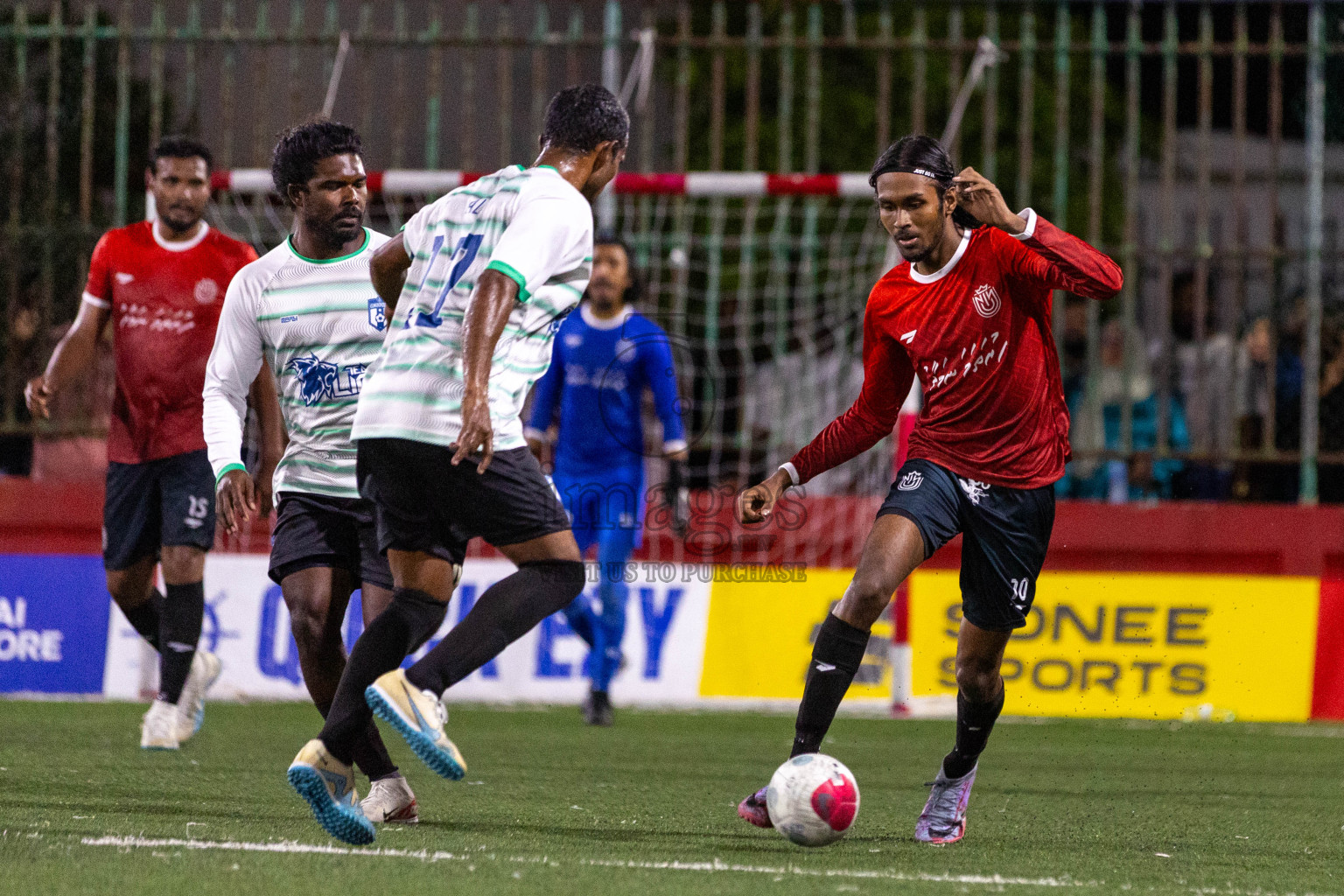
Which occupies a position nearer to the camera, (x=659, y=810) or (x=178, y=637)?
(x=659, y=810)

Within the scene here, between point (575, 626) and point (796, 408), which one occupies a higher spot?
point (796, 408)

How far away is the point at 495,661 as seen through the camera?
32.9ft

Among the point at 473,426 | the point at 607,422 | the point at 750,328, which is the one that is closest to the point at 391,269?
the point at 473,426

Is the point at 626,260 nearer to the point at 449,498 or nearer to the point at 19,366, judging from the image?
the point at 19,366

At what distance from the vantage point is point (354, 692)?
4414mm

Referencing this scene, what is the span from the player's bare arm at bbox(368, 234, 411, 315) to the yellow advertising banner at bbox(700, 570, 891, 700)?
554cm

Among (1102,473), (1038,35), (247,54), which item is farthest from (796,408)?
(1038,35)

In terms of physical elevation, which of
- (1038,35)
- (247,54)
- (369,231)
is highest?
(1038,35)

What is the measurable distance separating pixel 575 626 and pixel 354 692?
4754 millimetres

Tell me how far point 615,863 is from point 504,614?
2.25 feet

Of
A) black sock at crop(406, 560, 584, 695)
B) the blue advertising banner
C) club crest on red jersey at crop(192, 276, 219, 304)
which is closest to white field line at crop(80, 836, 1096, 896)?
black sock at crop(406, 560, 584, 695)

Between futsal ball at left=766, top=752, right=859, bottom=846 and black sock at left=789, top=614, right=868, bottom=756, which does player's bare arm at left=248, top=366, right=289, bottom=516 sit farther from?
futsal ball at left=766, top=752, right=859, bottom=846

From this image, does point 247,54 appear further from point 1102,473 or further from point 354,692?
point 354,692

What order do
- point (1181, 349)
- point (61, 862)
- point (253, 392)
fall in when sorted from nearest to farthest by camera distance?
1. point (61, 862)
2. point (253, 392)
3. point (1181, 349)
